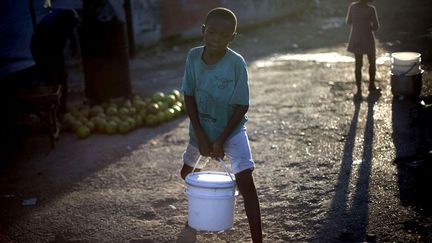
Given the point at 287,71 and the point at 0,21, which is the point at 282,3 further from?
the point at 0,21

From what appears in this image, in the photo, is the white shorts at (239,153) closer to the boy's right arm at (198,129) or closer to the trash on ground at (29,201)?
the boy's right arm at (198,129)

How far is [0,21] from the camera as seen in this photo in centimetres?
760

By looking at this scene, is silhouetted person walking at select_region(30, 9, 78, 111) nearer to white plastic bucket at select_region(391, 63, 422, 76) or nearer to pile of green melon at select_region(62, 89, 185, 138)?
pile of green melon at select_region(62, 89, 185, 138)

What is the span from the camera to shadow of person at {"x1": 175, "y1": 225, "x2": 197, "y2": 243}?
403cm

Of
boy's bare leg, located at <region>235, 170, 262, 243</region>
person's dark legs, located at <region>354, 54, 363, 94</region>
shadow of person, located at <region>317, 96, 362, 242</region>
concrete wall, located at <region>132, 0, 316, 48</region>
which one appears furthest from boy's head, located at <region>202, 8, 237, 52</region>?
concrete wall, located at <region>132, 0, 316, 48</region>

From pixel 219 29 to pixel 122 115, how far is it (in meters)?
4.13

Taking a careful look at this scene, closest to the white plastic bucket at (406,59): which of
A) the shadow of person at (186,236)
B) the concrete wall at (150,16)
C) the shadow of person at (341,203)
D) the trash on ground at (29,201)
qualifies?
the shadow of person at (341,203)

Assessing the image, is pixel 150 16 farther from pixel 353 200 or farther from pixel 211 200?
pixel 211 200

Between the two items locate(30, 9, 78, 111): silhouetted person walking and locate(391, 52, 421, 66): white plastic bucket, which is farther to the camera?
locate(30, 9, 78, 111): silhouetted person walking

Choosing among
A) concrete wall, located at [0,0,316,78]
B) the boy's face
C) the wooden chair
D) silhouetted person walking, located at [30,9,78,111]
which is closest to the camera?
the boy's face

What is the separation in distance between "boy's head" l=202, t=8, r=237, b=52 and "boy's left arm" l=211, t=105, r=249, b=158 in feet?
1.42

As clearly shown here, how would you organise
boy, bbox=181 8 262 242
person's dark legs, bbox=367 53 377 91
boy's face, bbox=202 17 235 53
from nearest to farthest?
1. boy's face, bbox=202 17 235 53
2. boy, bbox=181 8 262 242
3. person's dark legs, bbox=367 53 377 91

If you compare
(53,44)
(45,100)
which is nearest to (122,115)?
(45,100)

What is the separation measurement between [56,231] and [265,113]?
12.5 ft
